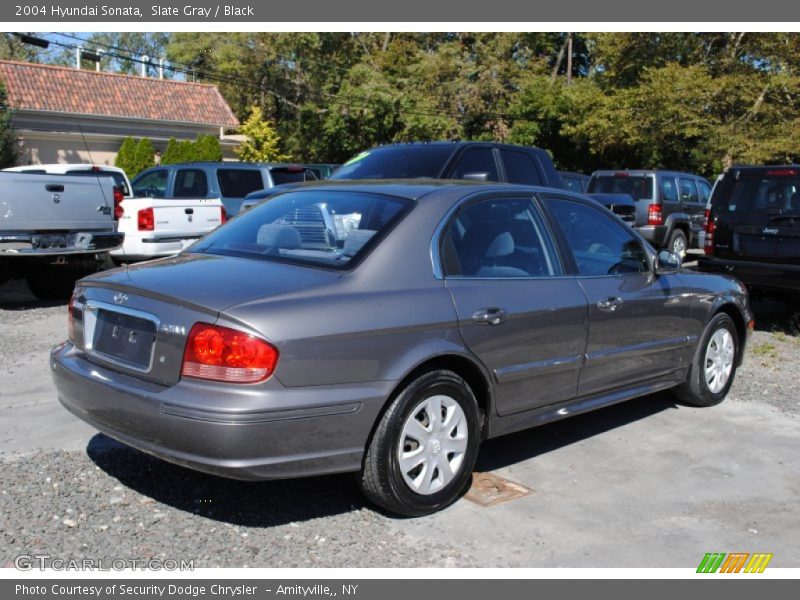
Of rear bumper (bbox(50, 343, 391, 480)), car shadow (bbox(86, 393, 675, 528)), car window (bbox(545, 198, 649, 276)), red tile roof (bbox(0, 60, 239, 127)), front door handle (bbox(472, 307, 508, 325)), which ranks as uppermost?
red tile roof (bbox(0, 60, 239, 127))

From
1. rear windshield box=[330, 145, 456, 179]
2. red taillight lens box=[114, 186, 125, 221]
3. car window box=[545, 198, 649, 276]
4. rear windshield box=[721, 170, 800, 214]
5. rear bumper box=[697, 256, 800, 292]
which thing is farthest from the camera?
red taillight lens box=[114, 186, 125, 221]

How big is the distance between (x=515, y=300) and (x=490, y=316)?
0.25 metres

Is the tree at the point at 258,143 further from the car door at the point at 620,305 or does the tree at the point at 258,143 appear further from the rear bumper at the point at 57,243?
the car door at the point at 620,305

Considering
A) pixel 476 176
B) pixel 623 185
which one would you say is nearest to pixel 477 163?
pixel 476 176

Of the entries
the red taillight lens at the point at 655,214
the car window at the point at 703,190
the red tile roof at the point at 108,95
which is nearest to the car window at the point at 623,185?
the red taillight lens at the point at 655,214

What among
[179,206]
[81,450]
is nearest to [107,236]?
[179,206]

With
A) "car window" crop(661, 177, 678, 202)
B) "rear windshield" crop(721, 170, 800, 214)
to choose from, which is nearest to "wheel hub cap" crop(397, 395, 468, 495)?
"rear windshield" crop(721, 170, 800, 214)

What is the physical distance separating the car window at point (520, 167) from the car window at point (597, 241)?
11.9 feet

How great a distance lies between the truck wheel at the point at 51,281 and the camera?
1084 centimetres

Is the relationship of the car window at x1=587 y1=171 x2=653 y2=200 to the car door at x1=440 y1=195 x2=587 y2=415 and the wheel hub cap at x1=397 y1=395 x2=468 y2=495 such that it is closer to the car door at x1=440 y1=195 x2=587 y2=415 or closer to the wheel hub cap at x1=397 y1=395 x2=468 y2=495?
the car door at x1=440 y1=195 x2=587 y2=415

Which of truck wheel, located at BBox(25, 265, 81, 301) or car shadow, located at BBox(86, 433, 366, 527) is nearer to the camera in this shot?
car shadow, located at BBox(86, 433, 366, 527)

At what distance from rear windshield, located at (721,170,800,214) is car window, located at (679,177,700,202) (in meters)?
7.85

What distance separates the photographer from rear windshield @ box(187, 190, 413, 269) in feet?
14.1

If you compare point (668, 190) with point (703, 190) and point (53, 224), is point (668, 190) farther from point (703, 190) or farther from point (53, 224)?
point (53, 224)
